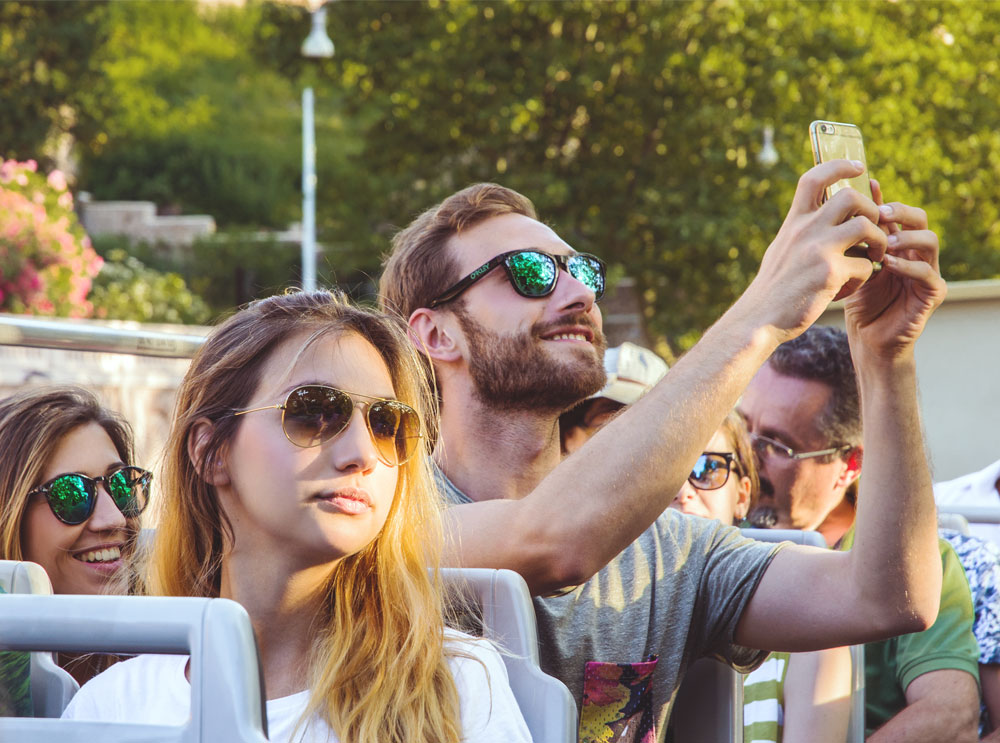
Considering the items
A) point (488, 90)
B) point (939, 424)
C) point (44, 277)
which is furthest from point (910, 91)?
point (939, 424)

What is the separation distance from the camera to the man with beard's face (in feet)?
6.22

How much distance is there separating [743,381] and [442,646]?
59 cm

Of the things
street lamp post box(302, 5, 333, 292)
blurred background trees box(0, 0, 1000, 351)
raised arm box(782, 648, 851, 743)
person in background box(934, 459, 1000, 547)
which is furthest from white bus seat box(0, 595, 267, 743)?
blurred background trees box(0, 0, 1000, 351)

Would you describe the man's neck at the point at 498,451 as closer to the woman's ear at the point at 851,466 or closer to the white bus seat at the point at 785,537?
the white bus seat at the point at 785,537

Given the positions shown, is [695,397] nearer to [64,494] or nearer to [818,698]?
[818,698]

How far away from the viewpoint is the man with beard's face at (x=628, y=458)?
6.22ft

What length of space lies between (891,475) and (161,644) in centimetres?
126

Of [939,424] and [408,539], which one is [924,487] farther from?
[939,424]

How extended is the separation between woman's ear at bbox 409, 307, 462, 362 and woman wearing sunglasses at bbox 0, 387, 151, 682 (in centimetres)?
67

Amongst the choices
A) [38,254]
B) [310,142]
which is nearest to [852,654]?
[38,254]

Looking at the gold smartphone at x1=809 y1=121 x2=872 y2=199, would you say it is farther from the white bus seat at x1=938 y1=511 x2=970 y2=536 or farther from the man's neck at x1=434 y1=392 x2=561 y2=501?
the white bus seat at x1=938 y1=511 x2=970 y2=536

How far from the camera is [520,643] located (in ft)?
6.28

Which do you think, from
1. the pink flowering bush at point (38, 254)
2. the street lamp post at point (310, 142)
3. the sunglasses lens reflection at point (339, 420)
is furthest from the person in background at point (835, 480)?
the street lamp post at point (310, 142)

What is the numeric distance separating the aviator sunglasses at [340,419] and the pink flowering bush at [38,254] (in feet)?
39.5
